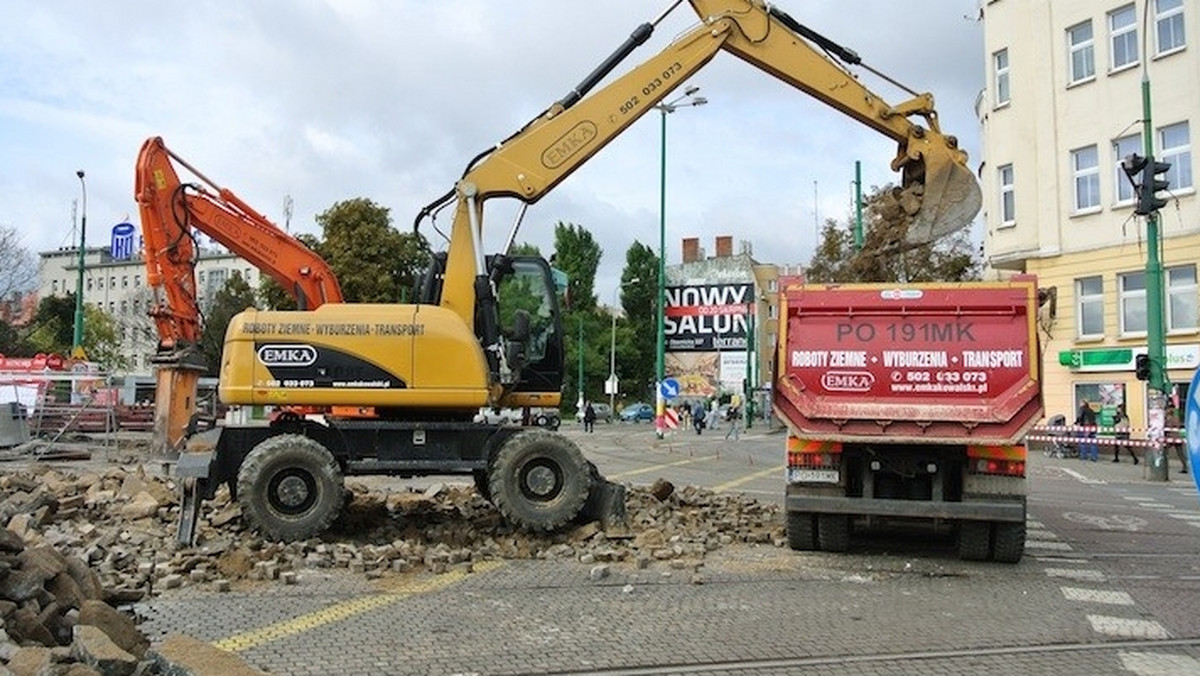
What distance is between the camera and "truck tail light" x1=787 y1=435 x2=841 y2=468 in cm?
973

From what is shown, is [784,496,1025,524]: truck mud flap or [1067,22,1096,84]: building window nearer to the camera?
[784,496,1025,524]: truck mud flap

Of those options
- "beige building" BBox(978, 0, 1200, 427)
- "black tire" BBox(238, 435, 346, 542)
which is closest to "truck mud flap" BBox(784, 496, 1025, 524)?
"black tire" BBox(238, 435, 346, 542)

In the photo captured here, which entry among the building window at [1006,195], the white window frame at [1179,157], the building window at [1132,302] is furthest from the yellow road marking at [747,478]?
the white window frame at [1179,157]

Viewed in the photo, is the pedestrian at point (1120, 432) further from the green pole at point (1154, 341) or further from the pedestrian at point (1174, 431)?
the green pole at point (1154, 341)

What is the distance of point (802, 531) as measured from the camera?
10.1 m

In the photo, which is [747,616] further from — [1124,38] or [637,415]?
[637,415]

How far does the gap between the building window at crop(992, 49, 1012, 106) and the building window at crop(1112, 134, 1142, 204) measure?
450 centimetres

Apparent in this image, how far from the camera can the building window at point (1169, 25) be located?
2758 cm

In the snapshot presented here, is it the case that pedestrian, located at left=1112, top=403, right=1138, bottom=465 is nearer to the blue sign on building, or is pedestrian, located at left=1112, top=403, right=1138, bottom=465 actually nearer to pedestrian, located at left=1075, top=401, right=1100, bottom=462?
pedestrian, located at left=1075, top=401, right=1100, bottom=462

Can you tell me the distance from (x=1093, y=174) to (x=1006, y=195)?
129 inches

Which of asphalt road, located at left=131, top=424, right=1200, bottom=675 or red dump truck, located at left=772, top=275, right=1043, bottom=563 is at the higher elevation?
Answer: red dump truck, located at left=772, top=275, right=1043, bottom=563

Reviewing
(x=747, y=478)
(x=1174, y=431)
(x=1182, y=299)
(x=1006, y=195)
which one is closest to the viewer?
(x=747, y=478)

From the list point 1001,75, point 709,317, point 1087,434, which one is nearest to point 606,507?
point 1087,434

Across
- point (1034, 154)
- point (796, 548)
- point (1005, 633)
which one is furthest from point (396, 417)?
point (1034, 154)
